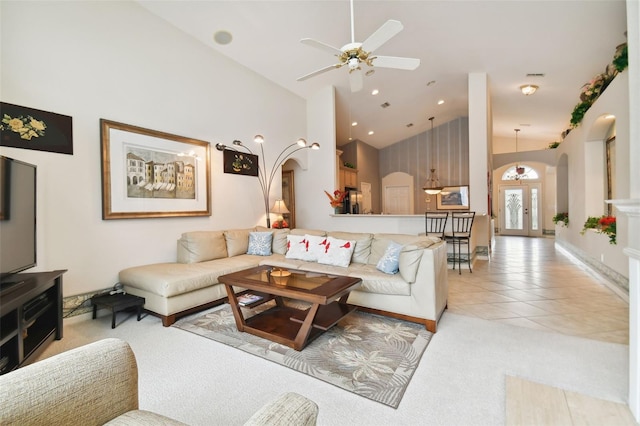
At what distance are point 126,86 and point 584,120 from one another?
753 centimetres

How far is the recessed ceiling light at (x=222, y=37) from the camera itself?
14.3 feet

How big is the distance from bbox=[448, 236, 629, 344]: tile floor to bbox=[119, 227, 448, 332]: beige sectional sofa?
0.68m

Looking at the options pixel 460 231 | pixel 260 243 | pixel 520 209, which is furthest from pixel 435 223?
pixel 520 209

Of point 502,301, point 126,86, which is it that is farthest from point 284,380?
point 126,86

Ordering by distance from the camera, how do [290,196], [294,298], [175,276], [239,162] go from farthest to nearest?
[290,196] → [239,162] → [175,276] → [294,298]

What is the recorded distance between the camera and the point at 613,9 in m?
3.43

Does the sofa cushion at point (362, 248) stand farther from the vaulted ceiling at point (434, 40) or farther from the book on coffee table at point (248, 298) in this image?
the vaulted ceiling at point (434, 40)

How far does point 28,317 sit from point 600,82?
7.59 m

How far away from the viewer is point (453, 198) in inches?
363

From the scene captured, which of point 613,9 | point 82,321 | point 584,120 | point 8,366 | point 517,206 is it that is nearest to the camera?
point 8,366

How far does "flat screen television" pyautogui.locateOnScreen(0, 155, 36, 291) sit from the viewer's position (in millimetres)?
2199

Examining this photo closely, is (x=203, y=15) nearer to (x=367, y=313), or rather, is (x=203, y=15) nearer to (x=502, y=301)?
(x=367, y=313)

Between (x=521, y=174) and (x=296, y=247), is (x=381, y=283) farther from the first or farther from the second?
(x=521, y=174)

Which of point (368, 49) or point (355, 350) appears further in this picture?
point (368, 49)
